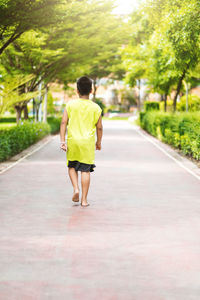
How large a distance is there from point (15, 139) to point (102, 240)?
→ 40.8 ft

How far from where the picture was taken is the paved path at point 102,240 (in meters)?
4.81

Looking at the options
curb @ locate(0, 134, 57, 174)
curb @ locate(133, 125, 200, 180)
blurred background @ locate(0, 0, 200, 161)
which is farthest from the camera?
blurred background @ locate(0, 0, 200, 161)

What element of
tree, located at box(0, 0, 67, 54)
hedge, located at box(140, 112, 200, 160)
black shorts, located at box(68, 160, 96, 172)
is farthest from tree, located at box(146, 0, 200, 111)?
black shorts, located at box(68, 160, 96, 172)

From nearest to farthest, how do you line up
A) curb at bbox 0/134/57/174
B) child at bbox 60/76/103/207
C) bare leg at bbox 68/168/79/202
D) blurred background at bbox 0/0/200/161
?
child at bbox 60/76/103/207, bare leg at bbox 68/168/79/202, curb at bbox 0/134/57/174, blurred background at bbox 0/0/200/161

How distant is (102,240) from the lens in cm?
653

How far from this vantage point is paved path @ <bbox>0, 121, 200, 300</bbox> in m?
4.81

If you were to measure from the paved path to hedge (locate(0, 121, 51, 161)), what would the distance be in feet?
13.6

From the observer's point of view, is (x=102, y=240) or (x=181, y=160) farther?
(x=181, y=160)

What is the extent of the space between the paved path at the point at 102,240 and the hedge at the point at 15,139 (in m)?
4.13

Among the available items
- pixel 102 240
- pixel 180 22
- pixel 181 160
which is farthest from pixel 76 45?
pixel 102 240

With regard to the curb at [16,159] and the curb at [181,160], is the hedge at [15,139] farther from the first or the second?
the curb at [181,160]

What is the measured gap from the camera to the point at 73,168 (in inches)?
344

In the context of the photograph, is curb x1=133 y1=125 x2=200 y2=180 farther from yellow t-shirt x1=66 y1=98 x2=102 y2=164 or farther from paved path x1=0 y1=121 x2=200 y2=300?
yellow t-shirt x1=66 y1=98 x2=102 y2=164

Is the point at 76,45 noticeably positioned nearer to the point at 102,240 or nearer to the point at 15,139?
the point at 15,139
